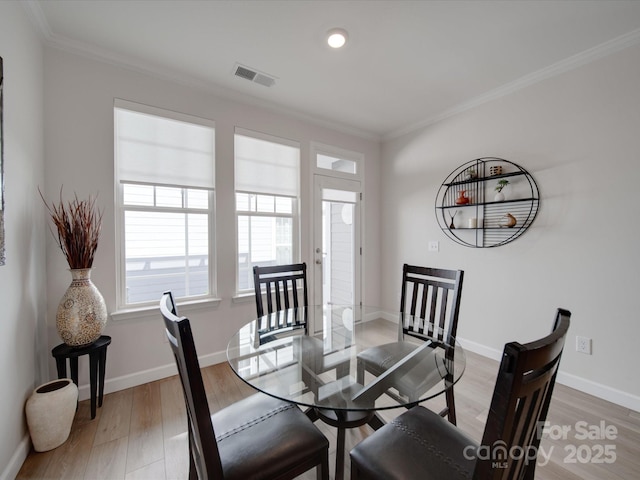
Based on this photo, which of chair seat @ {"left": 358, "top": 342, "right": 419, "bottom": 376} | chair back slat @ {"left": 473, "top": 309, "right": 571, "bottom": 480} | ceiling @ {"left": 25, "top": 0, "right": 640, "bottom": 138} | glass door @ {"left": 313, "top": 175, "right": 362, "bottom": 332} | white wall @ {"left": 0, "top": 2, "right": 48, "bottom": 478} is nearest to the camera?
chair back slat @ {"left": 473, "top": 309, "right": 571, "bottom": 480}

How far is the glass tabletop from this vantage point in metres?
1.23

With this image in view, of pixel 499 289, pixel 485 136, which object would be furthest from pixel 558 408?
pixel 485 136

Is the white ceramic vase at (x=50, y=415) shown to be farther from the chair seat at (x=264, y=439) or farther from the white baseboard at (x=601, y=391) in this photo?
the white baseboard at (x=601, y=391)

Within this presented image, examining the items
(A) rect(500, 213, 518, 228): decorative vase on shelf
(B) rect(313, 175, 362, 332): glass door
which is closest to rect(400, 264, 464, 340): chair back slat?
(A) rect(500, 213, 518, 228): decorative vase on shelf

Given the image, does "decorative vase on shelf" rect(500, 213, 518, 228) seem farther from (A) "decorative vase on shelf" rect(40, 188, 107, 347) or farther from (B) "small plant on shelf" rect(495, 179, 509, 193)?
(A) "decorative vase on shelf" rect(40, 188, 107, 347)

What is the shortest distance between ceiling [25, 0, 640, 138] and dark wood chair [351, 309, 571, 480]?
6.88 ft

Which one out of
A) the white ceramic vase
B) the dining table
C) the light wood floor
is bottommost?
the light wood floor

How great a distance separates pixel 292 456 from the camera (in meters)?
1.07

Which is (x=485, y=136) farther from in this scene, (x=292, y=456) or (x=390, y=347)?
(x=292, y=456)

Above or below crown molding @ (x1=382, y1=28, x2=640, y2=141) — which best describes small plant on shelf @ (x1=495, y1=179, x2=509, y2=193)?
below

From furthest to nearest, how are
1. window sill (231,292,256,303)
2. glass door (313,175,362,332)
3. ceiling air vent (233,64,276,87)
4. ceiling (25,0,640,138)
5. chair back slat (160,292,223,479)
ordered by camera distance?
glass door (313,175,362,332), window sill (231,292,256,303), ceiling air vent (233,64,276,87), ceiling (25,0,640,138), chair back slat (160,292,223,479)

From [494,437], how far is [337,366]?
3.12ft

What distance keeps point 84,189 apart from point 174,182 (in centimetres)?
65

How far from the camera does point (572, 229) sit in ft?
7.70
